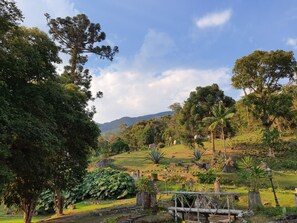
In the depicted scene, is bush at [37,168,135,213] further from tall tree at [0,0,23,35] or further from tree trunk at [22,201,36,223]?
tall tree at [0,0,23,35]

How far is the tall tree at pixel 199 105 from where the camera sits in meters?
44.0

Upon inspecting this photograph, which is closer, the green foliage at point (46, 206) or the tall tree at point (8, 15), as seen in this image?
the tall tree at point (8, 15)

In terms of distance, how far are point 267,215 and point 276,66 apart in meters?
29.7

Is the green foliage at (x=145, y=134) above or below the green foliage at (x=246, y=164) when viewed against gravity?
above

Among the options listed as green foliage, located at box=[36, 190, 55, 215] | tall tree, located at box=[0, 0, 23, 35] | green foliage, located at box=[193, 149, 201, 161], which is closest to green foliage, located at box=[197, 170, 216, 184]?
A: green foliage, located at box=[193, 149, 201, 161]

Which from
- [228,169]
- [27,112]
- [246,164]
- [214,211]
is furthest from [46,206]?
[228,169]

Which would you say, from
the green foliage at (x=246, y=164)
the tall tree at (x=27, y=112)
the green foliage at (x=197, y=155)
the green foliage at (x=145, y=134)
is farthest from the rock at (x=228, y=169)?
the green foliage at (x=145, y=134)

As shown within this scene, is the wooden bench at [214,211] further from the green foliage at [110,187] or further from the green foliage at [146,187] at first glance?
the green foliage at [110,187]

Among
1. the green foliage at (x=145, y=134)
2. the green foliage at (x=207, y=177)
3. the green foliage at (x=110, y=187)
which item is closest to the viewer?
the green foliage at (x=110, y=187)

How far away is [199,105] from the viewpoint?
44.7 m

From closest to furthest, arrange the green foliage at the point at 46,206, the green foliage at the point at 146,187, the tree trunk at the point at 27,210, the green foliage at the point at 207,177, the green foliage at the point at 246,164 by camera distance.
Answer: the tree trunk at the point at 27,210 < the green foliage at the point at 146,187 < the green foliage at the point at 46,206 < the green foliage at the point at 246,164 < the green foliage at the point at 207,177

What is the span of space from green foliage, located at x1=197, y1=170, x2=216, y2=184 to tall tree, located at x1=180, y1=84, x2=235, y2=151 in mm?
16717

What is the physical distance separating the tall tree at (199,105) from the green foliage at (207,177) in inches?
658

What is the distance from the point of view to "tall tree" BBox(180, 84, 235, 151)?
43969 mm
